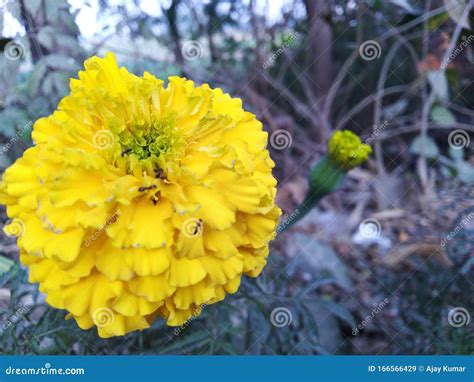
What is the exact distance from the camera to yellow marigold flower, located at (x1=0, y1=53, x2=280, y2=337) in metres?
0.46

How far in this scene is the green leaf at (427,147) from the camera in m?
1.18

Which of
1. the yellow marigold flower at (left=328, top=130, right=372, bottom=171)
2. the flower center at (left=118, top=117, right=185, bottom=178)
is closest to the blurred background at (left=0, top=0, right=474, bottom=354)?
the yellow marigold flower at (left=328, top=130, right=372, bottom=171)

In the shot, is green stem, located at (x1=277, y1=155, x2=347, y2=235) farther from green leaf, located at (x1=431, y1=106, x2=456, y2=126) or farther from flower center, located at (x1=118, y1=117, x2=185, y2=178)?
green leaf, located at (x1=431, y1=106, x2=456, y2=126)

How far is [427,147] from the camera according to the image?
119 cm

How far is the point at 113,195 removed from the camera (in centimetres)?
46

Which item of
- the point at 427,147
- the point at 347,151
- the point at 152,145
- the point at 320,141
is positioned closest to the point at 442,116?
the point at 427,147

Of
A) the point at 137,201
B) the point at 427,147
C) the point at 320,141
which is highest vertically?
the point at 427,147

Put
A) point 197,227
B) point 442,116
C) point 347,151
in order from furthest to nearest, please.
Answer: point 442,116 < point 347,151 < point 197,227

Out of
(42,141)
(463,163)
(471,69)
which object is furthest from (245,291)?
(471,69)

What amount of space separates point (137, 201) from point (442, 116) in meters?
0.87

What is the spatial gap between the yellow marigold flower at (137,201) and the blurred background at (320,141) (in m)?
0.19

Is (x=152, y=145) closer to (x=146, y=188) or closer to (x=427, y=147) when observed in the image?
(x=146, y=188)

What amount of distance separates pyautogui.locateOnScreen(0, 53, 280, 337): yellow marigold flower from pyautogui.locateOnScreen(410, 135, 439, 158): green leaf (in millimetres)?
762
